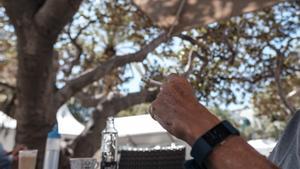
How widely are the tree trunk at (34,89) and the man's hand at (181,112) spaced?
255cm

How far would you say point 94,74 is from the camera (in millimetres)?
5277

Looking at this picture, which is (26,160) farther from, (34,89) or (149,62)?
(149,62)

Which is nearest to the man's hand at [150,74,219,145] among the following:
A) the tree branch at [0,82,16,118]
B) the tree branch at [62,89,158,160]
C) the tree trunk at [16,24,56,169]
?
the tree trunk at [16,24,56,169]

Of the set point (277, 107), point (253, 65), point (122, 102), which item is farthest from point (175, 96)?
point (277, 107)

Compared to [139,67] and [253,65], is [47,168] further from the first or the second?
[253,65]

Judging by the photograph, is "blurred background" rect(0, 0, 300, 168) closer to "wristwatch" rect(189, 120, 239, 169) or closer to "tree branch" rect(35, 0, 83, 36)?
"tree branch" rect(35, 0, 83, 36)

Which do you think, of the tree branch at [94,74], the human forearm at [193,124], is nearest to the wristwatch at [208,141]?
the human forearm at [193,124]

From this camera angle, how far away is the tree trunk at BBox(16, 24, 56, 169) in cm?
360

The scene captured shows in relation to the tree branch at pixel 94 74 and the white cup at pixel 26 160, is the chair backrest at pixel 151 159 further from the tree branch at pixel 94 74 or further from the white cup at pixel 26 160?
the tree branch at pixel 94 74

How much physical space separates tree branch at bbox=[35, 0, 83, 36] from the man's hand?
7.80 feet

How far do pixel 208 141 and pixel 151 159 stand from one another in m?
1.25

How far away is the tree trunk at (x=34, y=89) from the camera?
3596 millimetres

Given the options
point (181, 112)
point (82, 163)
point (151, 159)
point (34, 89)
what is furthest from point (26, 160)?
point (34, 89)

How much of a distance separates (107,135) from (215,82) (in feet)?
20.4
